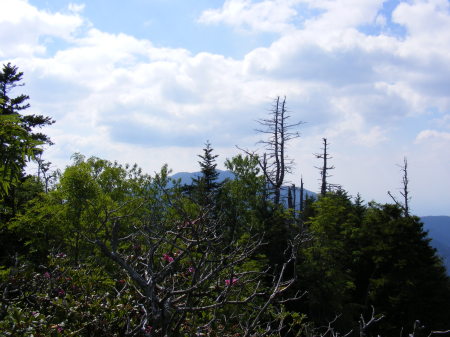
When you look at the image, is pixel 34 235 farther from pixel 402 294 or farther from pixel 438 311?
pixel 438 311

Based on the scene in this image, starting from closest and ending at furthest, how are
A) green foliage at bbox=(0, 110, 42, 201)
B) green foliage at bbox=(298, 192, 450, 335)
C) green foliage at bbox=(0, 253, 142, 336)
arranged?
1. green foliage at bbox=(0, 110, 42, 201)
2. green foliage at bbox=(0, 253, 142, 336)
3. green foliage at bbox=(298, 192, 450, 335)

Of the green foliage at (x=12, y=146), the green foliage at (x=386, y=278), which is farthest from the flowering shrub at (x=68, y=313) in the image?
the green foliage at (x=386, y=278)

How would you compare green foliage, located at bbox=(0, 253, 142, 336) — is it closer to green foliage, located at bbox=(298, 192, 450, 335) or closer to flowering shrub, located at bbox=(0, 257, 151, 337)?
flowering shrub, located at bbox=(0, 257, 151, 337)

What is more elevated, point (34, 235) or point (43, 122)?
point (43, 122)

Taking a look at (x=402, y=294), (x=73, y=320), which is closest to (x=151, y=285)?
(x=73, y=320)

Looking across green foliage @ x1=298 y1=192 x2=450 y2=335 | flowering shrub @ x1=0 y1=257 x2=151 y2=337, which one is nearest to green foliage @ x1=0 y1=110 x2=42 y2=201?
flowering shrub @ x1=0 y1=257 x2=151 y2=337

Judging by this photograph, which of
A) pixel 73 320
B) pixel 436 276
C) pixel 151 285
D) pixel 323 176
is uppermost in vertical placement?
pixel 323 176

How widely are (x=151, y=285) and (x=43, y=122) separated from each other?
21763 mm

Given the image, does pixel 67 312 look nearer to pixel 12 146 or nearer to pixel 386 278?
pixel 12 146

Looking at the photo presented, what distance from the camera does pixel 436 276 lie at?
19.3m

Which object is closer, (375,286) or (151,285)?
(151,285)

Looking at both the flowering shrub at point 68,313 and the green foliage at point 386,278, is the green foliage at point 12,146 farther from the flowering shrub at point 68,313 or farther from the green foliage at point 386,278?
the green foliage at point 386,278

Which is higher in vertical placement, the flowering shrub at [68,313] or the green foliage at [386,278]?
the flowering shrub at [68,313]

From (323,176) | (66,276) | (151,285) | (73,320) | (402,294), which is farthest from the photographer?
(323,176)
